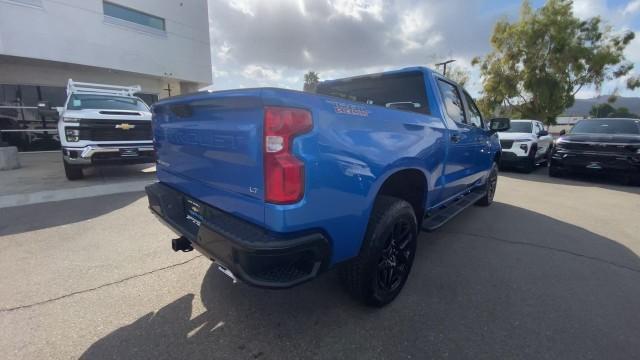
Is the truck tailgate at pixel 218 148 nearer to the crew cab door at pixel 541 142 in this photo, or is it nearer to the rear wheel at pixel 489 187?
the rear wheel at pixel 489 187

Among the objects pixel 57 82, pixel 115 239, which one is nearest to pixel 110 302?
pixel 115 239

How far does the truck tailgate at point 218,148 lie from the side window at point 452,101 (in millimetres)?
2420

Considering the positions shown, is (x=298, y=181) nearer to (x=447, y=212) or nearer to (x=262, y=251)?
(x=262, y=251)

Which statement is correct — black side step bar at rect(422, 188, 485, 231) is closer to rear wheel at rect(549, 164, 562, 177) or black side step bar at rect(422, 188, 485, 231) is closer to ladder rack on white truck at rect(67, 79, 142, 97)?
rear wheel at rect(549, 164, 562, 177)

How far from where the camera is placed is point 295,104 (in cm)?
161

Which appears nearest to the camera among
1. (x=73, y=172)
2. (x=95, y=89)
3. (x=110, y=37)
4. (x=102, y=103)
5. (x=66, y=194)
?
(x=66, y=194)

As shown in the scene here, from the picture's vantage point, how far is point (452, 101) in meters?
3.58

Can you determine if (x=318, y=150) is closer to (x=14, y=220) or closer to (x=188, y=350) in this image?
(x=188, y=350)

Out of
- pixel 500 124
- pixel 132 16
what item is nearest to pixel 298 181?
pixel 500 124

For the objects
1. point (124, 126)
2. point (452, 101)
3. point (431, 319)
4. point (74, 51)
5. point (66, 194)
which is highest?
point (74, 51)

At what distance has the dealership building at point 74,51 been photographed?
1239 cm

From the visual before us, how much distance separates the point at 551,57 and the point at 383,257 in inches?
897

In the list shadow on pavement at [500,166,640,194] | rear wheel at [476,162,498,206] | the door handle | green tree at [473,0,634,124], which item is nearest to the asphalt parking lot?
rear wheel at [476,162,498,206]

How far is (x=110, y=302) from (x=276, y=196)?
6.30 ft
